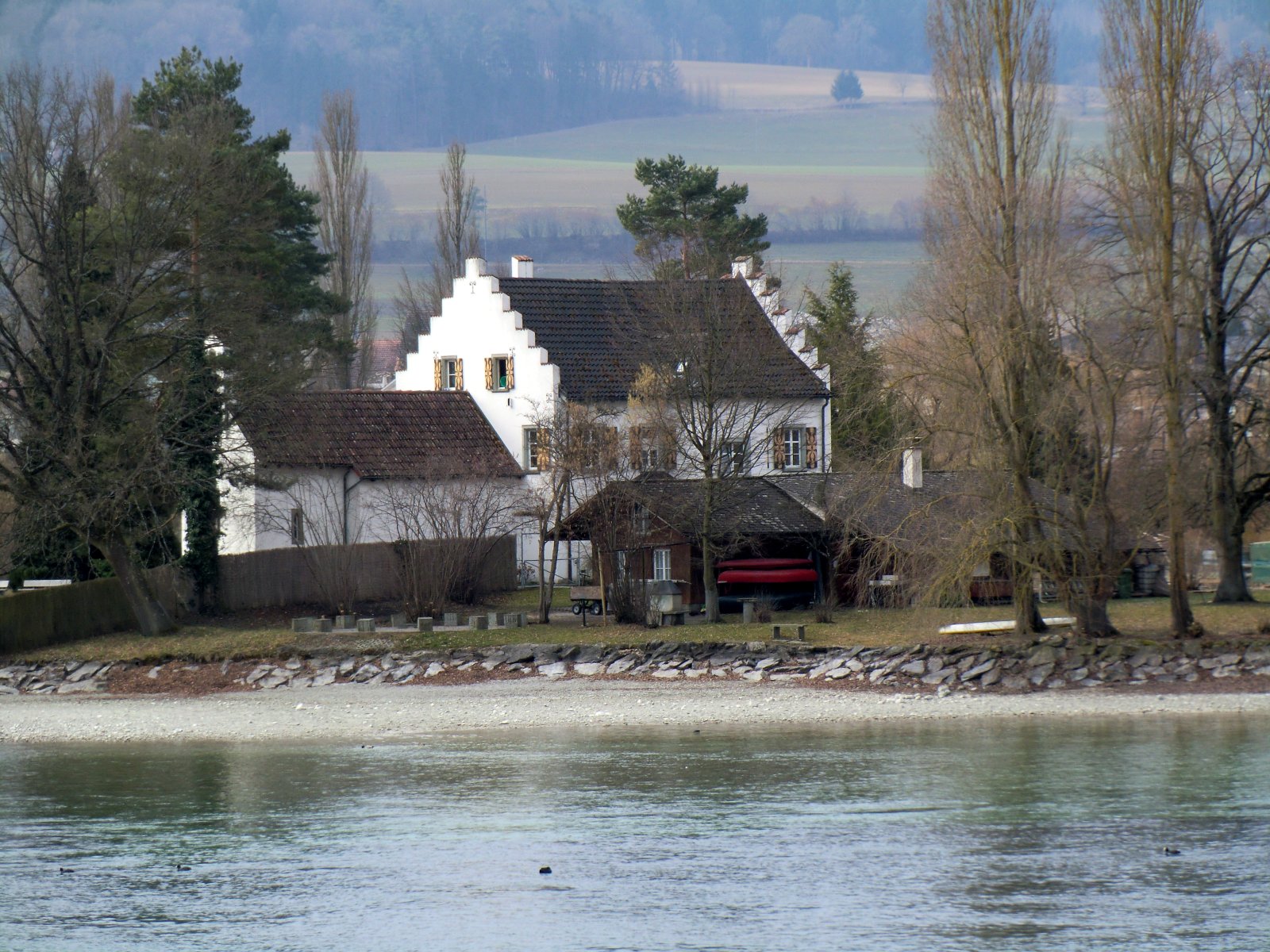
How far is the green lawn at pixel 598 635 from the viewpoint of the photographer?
35.1 metres

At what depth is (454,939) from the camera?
16.2m

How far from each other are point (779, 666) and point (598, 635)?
477 centimetres

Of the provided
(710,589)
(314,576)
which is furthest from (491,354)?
(710,589)

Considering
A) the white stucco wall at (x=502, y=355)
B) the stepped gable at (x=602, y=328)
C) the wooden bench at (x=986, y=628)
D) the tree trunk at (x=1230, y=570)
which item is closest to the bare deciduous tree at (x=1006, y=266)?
the wooden bench at (x=986, y=628)

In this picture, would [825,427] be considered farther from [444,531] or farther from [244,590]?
[244,590]

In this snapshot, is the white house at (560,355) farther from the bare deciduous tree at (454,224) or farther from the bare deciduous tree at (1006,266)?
the bare deciduous tree at (454,224)

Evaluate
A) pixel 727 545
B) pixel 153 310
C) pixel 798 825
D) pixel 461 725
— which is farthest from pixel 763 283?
pixel 798 825

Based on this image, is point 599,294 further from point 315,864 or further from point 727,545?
point 315,864

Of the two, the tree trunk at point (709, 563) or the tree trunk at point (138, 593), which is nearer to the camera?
the tree trunk at point (138, 593)

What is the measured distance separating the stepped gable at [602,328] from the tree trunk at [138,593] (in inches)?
562

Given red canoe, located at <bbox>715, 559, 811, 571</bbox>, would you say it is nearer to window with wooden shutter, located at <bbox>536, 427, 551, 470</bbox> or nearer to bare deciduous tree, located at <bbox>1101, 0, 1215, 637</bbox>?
window with wooden shutter, located at <bbox>536, 427, 551, 470</bbox>

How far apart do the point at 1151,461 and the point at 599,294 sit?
2424 centimetres

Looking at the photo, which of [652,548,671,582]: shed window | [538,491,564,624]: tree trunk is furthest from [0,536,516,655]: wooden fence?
[652,548,671,582]: shed window

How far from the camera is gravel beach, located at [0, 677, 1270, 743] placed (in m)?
29.5
